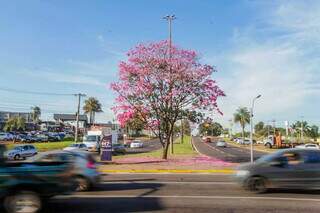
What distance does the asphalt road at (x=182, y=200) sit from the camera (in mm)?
11742

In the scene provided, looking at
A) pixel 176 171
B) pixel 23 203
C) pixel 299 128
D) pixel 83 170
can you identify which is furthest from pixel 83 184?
pixel 299 128

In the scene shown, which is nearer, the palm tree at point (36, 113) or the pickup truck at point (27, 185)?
the pickup truck at point (27, 185)

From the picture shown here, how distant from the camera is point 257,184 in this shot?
15047 mm

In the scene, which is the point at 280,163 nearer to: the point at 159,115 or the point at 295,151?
the point at 295,151

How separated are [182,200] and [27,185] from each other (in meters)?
4.58

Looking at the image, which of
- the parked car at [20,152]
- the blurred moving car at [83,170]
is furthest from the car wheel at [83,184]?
the parked car at [20,152]

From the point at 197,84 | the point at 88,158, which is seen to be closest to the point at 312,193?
the point at 88,158

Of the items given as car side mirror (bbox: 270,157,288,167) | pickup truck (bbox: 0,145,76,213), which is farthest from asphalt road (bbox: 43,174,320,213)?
car side mirror (bbox: 270,157,288,167)

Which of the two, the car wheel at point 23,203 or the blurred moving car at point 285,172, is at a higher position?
the blurred moving car at point 285,172

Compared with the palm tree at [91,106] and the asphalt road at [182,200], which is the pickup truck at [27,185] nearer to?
the asphalt road at [182,200]

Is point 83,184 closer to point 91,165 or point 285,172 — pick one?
point 91,165

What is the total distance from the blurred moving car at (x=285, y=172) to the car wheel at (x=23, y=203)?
7.31 metres

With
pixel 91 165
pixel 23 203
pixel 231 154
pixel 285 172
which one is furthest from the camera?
pixel 231 154

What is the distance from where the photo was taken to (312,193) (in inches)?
586
